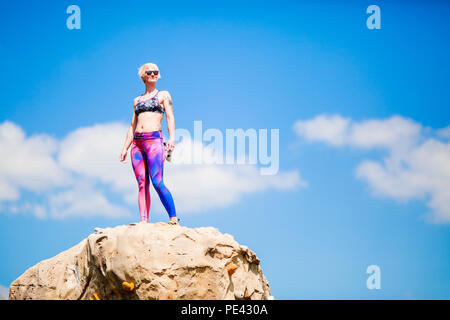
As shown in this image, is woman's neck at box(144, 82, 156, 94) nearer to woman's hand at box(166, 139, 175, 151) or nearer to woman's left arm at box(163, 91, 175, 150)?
woman's left arm at box(163, 91, 175, 150)

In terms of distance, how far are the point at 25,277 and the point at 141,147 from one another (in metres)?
3.58

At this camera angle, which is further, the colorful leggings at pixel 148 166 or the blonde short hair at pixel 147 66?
the blonde short hair at pixel 147 66

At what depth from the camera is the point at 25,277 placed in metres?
11.4

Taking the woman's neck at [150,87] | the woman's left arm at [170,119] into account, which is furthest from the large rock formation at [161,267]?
the woman's neck at [150,87]

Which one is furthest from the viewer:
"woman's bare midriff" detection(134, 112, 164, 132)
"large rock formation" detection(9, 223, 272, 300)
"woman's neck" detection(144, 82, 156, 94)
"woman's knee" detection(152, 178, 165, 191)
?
"woman's neck" detection(144, 82, 156, 94)

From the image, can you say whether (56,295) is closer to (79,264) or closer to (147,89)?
(79,264)

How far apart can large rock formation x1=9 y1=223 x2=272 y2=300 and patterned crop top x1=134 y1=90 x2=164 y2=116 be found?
214 cm

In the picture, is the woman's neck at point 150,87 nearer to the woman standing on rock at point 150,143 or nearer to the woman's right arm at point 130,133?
the woman standing on rock at point 150,143

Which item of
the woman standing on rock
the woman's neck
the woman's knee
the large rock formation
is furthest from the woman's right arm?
the large rock formation

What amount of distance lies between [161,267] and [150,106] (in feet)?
10.4

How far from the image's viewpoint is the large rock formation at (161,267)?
9.09 m

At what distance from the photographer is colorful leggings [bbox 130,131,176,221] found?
34.2 feet

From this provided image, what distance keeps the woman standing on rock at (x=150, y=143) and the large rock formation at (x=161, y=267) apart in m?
0.60

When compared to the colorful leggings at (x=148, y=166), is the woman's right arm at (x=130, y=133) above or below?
above
